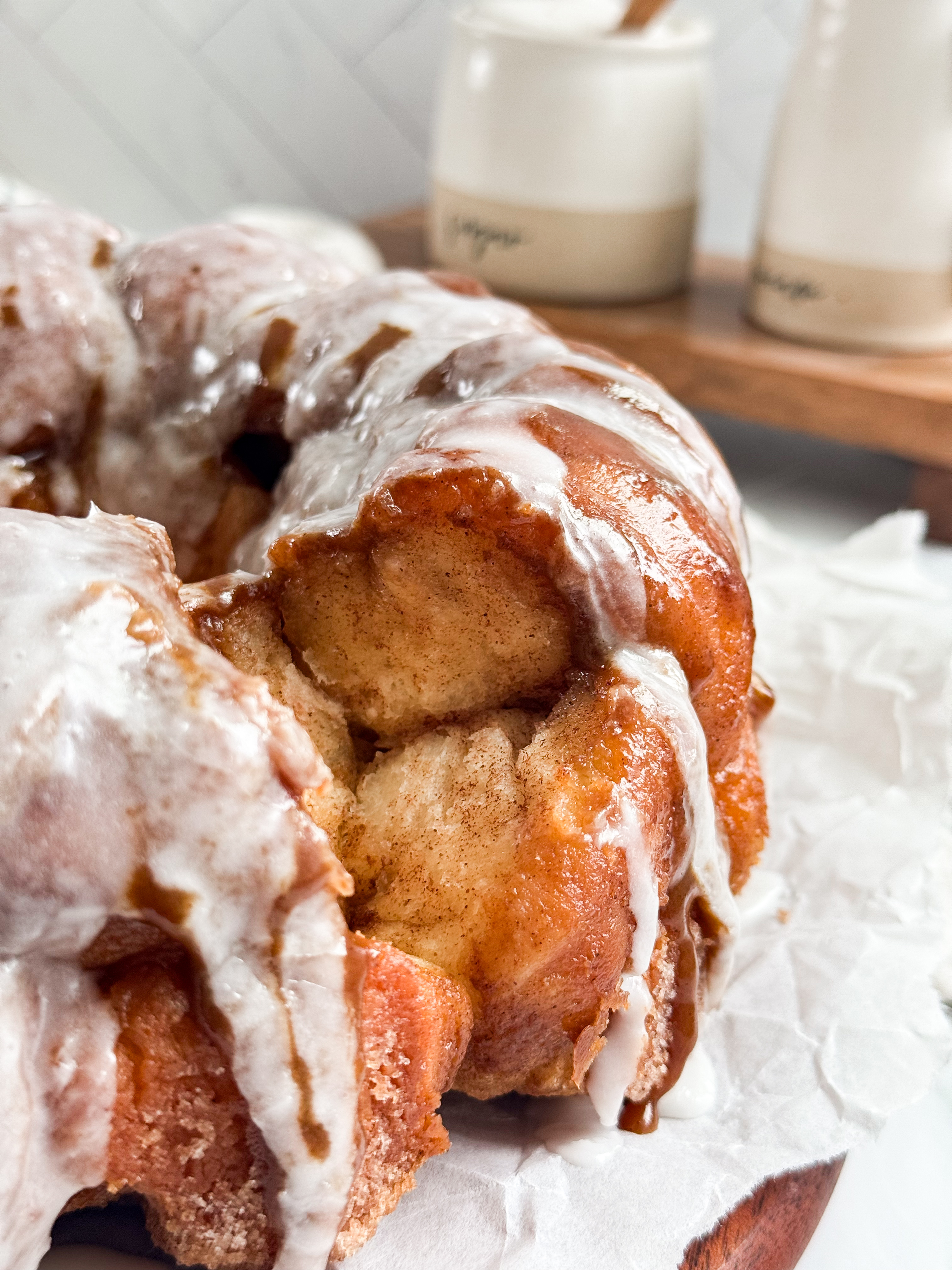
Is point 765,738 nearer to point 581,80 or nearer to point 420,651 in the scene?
point 420,651

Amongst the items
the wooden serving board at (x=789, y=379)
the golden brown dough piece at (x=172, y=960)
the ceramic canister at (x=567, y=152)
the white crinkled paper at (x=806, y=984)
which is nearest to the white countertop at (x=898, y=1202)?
the white crinkled paper at (x=806, y=984)

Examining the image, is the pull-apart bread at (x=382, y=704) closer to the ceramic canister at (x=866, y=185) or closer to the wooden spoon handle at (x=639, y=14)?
the ceramic canister at (x=866, y=185)

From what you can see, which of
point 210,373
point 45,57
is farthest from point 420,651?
point 45,57

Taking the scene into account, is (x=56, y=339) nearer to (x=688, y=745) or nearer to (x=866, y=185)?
(x=688, y=745)

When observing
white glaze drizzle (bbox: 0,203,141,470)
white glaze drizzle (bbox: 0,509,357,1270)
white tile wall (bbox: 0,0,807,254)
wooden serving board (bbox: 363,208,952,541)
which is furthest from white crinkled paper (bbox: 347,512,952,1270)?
white tile wall (bbox: 0,0,807,254)

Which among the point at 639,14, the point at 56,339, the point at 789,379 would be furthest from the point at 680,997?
the point at 639,14
